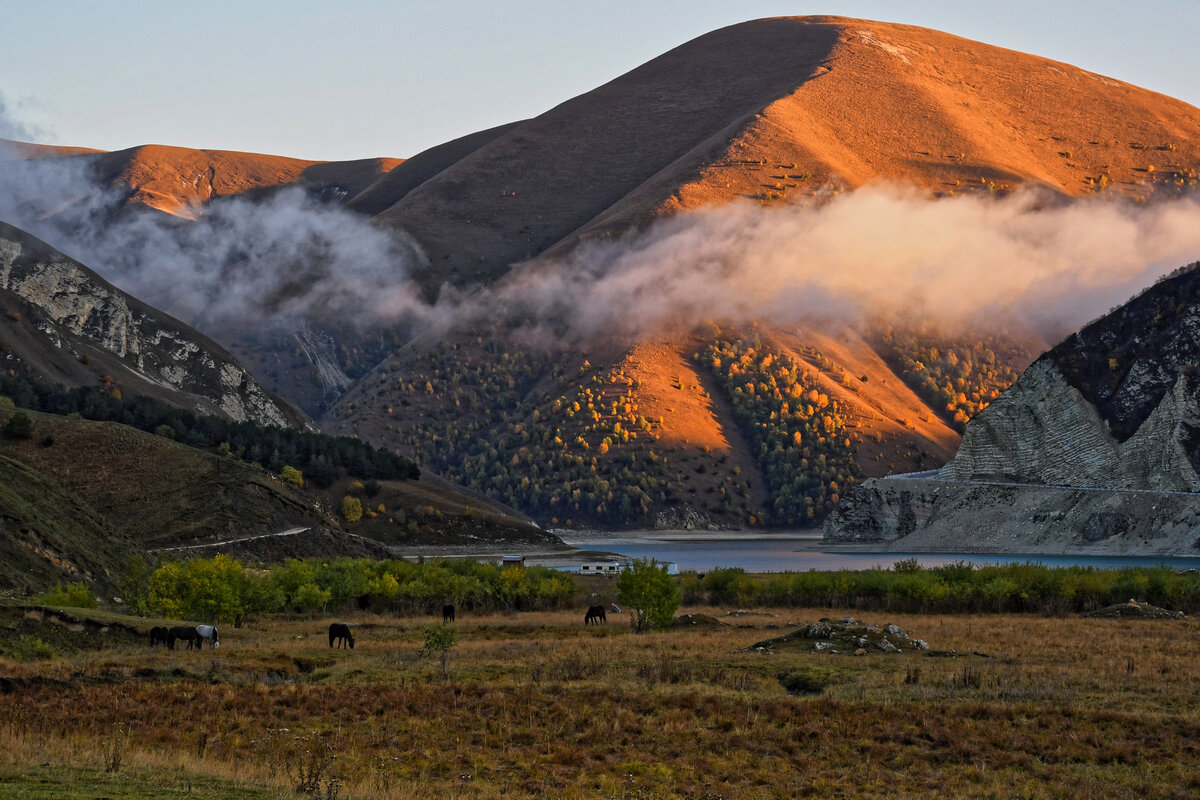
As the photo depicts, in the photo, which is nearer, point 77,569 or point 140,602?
point 140,602

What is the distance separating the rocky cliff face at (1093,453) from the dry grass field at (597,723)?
9058cm

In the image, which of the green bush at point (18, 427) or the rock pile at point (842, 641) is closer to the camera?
the rock pile at point (842, 641)

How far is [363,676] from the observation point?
1524 inches

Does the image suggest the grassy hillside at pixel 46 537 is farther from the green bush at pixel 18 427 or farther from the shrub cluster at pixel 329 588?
the green bush at pixel 18 427

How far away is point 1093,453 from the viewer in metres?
141

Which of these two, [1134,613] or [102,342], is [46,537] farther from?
[102,342]

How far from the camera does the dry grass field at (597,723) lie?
80.9 feet

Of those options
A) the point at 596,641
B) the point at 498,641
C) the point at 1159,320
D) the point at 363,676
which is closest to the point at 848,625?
the point at 596,641

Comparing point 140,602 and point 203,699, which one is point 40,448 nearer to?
point 140,602

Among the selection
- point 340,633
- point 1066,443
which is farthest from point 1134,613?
point 1066,443

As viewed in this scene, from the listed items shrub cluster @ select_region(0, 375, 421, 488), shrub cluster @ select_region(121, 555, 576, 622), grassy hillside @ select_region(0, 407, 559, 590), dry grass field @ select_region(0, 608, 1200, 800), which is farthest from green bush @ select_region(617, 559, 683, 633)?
shrub cluster @ select_region(0, 375, 421, 488)

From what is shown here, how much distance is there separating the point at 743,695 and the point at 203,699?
14652mm

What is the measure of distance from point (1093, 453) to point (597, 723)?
4880 inches

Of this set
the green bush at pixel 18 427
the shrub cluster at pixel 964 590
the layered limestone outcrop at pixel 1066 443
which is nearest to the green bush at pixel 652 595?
the shrub cluster at pixel 964 590
